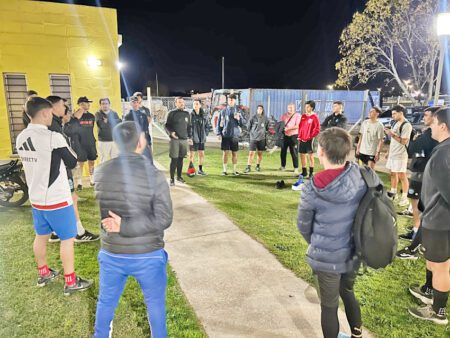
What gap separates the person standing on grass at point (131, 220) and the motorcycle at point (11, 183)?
5023mm

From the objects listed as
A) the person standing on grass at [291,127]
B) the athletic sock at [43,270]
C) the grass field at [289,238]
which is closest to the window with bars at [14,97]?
the grass field at [289,238]

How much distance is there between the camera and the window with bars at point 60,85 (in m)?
8.61

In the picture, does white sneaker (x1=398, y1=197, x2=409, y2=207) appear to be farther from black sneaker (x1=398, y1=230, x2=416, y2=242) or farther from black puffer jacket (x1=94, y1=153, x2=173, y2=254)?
black puffer jacket (x1=94, y1=153, x2=173, y2=254)

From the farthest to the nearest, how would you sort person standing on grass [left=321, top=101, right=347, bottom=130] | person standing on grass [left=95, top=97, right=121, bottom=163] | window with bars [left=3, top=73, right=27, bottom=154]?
window with bars [left=3, top=73, right=27, bottom=154], person standing on grass [left=321, top=101, right=347, bottom=130], person standing on grass [left=95, top=97, right=121, bottom=163]

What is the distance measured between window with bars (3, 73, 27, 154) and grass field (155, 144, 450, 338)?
4.57m

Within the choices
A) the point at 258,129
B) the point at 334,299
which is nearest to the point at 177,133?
the point at 258,129

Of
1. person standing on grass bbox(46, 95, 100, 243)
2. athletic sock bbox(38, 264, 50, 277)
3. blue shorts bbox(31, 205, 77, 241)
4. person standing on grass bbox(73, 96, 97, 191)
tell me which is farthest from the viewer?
person standing on grass bbox(73, 96, 97, 191)

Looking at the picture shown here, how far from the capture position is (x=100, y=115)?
725cm

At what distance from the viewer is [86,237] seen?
4840 mm

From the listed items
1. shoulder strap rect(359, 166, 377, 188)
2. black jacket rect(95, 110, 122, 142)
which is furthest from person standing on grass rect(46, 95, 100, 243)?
shoulder strap rect(359, 166, 377, 188)

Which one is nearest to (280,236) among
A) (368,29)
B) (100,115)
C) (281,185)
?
(281,185)

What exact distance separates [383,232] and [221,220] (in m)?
3.61

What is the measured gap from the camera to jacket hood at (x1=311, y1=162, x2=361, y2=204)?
223cm

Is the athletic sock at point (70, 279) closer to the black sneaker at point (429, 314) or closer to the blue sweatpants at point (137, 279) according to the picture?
the blue sweatpants at point (137, 279)
